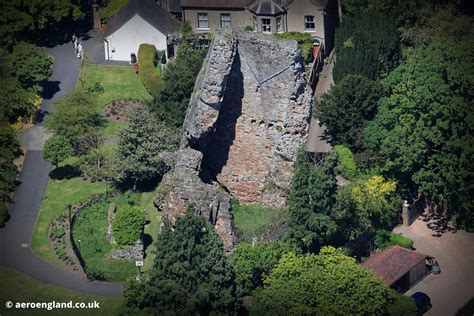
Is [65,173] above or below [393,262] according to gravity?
above

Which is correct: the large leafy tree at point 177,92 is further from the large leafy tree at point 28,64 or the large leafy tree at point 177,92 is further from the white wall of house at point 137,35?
the white wall of house at point 137,35

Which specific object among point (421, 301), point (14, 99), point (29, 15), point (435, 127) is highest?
point (29, 15)

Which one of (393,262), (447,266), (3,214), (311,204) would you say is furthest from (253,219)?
(3,214)

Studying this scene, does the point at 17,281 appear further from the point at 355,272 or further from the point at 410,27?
the point at 410,27

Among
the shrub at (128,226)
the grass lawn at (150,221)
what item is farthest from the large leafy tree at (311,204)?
the shrub at (128,226)

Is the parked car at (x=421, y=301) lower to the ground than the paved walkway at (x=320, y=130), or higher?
lower

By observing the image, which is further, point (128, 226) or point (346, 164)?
point (346, 164)

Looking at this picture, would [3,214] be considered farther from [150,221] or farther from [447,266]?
[447,266]
